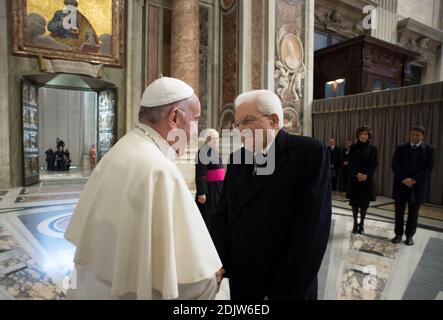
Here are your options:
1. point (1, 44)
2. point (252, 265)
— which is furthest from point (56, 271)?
point (1, 44)

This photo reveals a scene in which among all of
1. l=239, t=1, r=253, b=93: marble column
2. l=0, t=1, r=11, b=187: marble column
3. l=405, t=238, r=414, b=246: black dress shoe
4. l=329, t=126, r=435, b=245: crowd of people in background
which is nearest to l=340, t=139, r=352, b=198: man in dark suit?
l=239, t=1, r=253, b=93: marble column

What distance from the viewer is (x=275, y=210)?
1.47m

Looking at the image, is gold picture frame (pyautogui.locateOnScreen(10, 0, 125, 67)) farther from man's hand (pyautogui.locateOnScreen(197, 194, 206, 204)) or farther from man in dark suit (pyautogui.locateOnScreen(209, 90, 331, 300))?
man in dark suit (pyautogui.locateOnScreen(209, 90, 331, 300))

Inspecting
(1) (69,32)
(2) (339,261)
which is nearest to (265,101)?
(2) (339,261)

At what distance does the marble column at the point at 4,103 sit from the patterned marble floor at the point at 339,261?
10.9 feet

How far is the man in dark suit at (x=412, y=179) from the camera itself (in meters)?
4.23

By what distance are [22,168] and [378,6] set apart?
1631cm

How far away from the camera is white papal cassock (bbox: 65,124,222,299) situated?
1.04 metres

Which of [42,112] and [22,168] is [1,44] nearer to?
[22,168]

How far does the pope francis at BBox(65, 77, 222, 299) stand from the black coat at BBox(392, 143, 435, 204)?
162 inches

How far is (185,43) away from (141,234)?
28.2ft

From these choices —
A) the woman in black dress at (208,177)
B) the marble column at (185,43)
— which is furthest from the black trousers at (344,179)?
the woman in black dress at (208,177)

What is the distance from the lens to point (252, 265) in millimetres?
1504

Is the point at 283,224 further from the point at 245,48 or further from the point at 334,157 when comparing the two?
the point at 245,48
